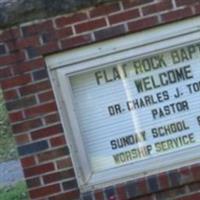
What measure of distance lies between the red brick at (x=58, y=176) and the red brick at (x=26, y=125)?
1.23 ft

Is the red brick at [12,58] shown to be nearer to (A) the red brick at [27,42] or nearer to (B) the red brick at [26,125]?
(A) the red brick at [27,42]

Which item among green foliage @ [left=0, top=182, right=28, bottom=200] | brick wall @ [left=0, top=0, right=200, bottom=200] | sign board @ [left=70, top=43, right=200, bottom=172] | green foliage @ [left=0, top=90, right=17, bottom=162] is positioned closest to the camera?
brick wall @ [left=0, top=0, right=200, bottom=200]

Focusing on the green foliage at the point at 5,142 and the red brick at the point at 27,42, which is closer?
the red brick at the point at 27,42

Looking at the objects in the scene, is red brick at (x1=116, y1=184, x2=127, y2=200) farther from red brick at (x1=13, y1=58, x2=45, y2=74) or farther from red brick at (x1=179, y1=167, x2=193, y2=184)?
red brick at (x1=13, y1=58, x2=45, y2=74)

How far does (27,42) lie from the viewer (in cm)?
570

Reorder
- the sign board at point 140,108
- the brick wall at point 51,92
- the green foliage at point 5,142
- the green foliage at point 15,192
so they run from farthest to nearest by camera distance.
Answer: the green foliage at point 5,142 → the green foliage at point 15,192 → the sign board at point 140,108 → the brick wall at point 51,92

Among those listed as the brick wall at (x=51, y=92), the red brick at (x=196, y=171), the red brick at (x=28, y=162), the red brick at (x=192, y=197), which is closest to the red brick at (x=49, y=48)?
the brick wall at (x=51, y=92)

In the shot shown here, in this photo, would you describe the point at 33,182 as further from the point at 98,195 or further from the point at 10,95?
the point at 10,95

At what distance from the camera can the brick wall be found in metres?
5.68

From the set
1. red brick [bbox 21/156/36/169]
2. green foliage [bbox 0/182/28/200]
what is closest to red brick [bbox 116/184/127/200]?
red brick [bbox 21/156/36/169]

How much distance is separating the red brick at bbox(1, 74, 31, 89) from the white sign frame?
0.18 metres

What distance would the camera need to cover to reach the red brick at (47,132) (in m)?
5.70

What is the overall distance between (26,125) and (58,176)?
44cm

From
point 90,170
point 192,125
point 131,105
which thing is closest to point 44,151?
point 90,170
